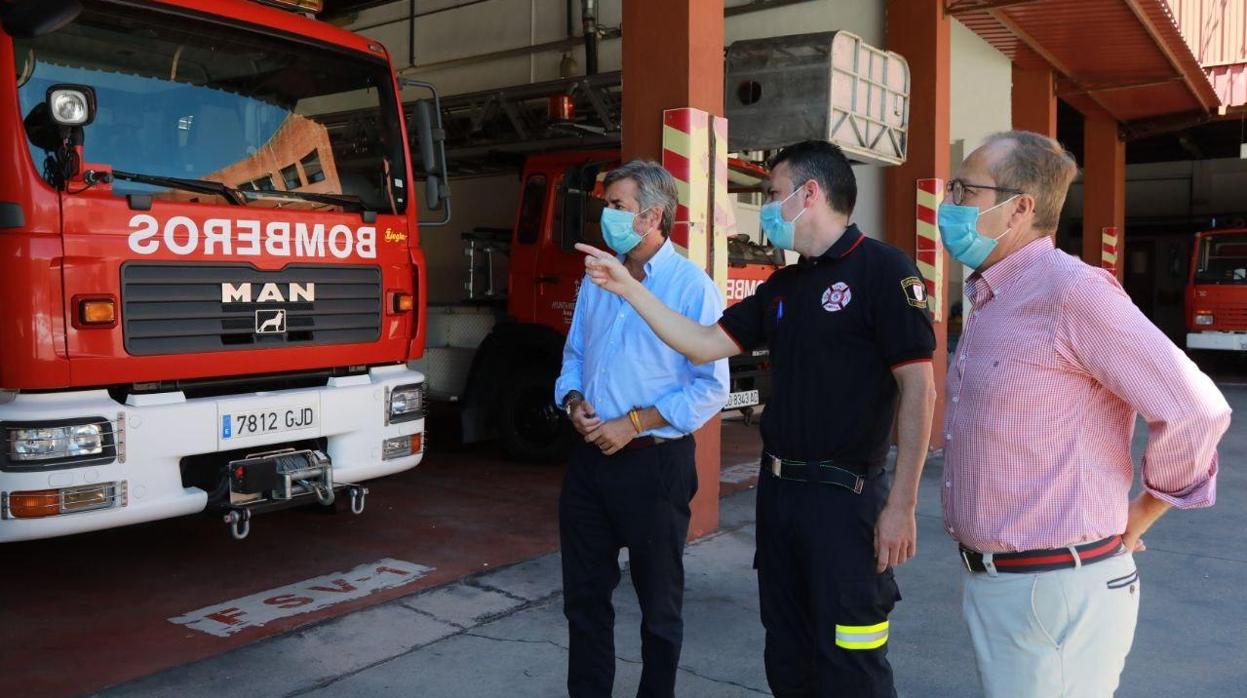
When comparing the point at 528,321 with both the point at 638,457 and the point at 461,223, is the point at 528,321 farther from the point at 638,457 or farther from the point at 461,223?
the point at 638,457

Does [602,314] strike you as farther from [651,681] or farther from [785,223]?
[651,681]

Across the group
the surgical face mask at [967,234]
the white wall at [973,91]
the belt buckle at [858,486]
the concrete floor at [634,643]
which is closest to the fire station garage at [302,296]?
the concrete floor at [634,643]

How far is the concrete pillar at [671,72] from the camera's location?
520 centimetres

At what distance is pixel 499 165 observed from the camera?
400 inches

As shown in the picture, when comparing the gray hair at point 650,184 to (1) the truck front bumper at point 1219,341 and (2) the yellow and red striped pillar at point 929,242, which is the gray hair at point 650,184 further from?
(1) the truck front bumper at point 1219,341

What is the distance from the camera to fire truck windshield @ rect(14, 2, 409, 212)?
4137mm

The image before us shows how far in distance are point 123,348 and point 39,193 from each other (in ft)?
2.20

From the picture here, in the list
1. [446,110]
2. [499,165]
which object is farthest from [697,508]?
[446,110]

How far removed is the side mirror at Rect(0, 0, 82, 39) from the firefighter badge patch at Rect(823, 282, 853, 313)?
122 inches

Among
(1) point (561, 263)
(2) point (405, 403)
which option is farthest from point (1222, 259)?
(2) point (405, 403)

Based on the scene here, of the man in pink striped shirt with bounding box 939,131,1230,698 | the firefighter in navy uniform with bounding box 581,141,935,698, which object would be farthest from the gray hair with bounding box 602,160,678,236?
the man in pink striped shirt with bounding box 939,131,1230,698

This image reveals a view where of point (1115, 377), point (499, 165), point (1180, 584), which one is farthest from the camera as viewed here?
point (499, 165)

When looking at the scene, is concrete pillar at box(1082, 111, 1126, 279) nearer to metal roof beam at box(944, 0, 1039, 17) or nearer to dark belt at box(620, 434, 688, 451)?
metal roof beam at box(944, 0, 1039, 17)

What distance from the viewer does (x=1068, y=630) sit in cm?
185
